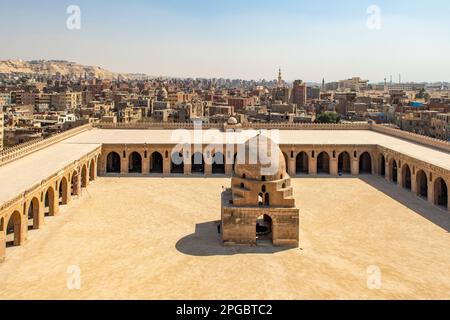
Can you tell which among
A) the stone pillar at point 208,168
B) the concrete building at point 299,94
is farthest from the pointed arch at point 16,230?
the concrete building at point 299,94

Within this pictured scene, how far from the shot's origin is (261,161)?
24.8 m

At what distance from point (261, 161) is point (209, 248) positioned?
5.59 m

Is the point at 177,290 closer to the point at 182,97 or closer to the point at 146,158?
the point at 146,158

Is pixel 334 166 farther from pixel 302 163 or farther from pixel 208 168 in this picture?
pixel 208 168

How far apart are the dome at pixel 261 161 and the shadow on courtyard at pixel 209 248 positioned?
3.90 m

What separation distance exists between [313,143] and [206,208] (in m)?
17.1

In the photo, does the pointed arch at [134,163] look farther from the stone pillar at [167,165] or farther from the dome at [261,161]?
the dome at [261,161]

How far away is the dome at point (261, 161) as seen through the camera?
24.8 m

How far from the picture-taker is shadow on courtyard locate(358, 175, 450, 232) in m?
29.1

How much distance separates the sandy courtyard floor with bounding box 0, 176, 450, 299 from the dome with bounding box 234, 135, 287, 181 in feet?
13.5

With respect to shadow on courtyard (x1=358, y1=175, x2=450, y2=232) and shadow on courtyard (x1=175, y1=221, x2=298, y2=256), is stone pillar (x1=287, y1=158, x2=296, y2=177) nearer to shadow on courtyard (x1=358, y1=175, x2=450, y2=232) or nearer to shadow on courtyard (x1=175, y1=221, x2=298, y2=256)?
shadow on courtyard (x1=358, y1=175, x2=450, y2=232)

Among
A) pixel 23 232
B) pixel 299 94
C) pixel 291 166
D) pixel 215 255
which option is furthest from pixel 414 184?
pixel 299 94

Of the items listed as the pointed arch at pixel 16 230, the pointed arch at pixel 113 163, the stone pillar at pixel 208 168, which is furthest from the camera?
the pointed arch at pixel 113 163


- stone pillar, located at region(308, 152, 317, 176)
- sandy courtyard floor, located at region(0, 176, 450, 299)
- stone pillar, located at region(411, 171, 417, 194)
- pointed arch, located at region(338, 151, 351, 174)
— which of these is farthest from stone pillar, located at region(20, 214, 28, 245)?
pointed arch, located at region(338, 151, 351, 174)
